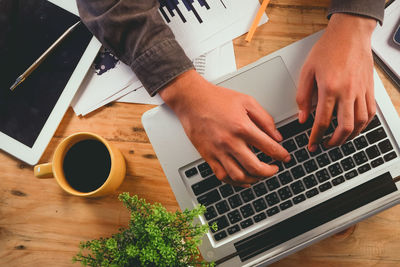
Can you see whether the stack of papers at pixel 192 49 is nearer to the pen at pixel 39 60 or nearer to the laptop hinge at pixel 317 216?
the pen at pixel 39 60

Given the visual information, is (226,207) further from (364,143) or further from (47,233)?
(47,233)

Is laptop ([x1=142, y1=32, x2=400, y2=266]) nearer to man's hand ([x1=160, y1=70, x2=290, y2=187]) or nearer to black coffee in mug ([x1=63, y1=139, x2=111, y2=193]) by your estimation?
man's hand ([x1=160, y1=70, x2=290, y2=187])

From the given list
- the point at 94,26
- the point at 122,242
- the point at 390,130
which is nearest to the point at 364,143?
the point at 390,130

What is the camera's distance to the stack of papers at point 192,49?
26.0 inches

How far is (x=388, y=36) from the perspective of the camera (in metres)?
0.64

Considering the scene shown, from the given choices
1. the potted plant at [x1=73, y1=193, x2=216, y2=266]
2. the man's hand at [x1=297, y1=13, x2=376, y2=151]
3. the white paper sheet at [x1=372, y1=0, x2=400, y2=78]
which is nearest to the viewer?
the potted plant at [x1=73, y1=193, x2=216, y2=266]

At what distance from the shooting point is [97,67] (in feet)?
2.21

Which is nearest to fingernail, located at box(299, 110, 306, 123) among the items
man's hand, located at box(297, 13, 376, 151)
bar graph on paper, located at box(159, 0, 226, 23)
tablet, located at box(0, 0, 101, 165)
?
man's hand, located at box(297, 13, 376, 151)

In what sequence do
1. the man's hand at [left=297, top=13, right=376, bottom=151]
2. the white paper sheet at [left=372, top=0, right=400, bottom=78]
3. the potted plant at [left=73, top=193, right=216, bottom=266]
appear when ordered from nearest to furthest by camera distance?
1. the potted plant at [left=73, top=193, right=216, bottom=266]
2. the man's hand at [left=297, top=13, right=376, bottom=151]
3. the white paper sheet at [left=372, top=0, right=400, bottom=78]

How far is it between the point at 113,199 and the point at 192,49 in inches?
15.3

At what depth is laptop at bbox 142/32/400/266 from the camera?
57 cm

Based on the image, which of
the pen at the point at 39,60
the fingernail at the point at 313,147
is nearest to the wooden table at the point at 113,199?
the pen at the point at 39,60

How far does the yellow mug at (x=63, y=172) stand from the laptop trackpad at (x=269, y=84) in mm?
285

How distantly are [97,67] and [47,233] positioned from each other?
40cm
